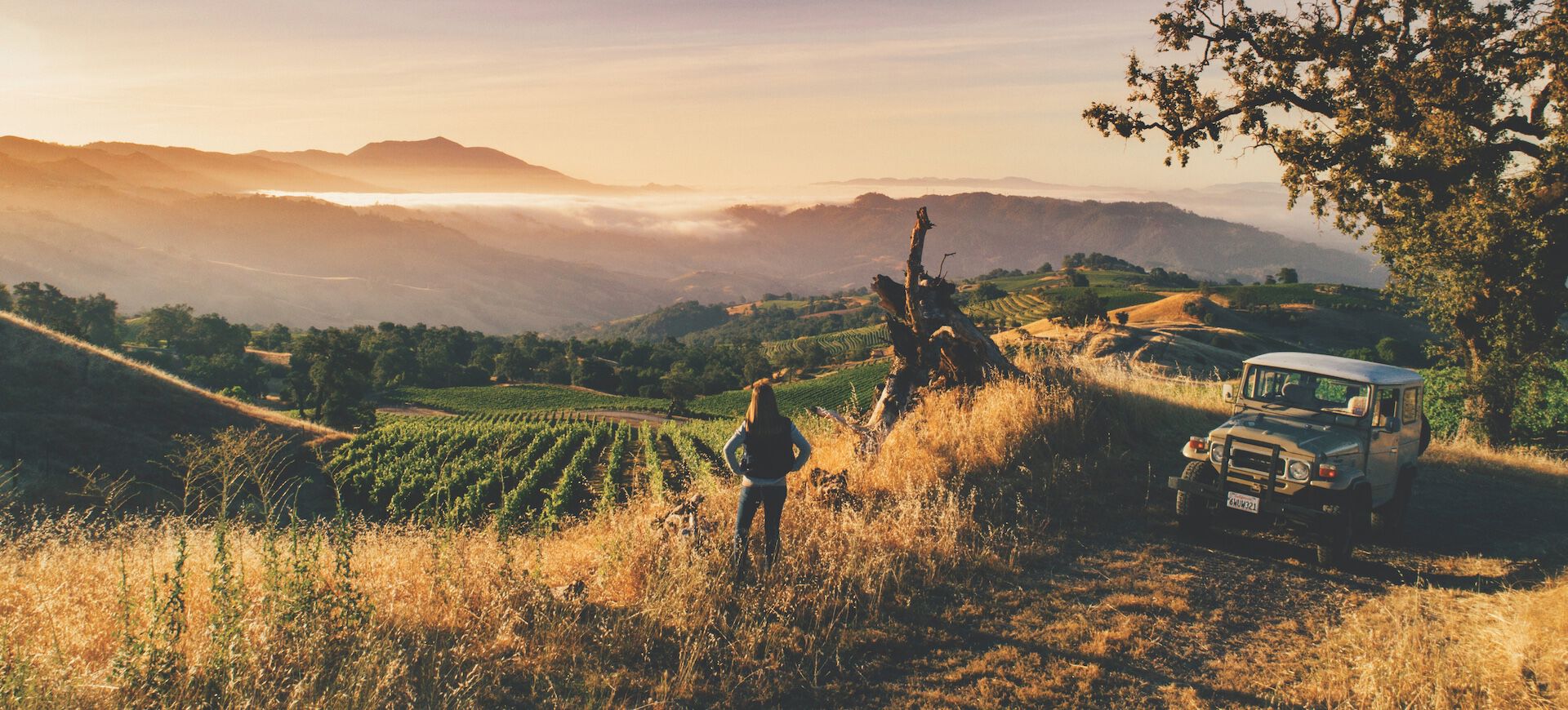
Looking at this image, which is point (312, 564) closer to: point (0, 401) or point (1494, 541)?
point (1494, 541)

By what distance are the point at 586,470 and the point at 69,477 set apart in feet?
81.1

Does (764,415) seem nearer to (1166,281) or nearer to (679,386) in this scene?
(679,386)

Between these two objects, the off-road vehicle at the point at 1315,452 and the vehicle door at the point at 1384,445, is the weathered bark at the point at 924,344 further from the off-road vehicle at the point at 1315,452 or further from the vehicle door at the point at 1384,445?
the vehicle door at the point at 1384,445

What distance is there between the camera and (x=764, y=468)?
6.38 meters

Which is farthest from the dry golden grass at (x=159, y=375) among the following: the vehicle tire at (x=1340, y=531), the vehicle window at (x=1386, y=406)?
the vehicle window at (x=1386, y=406)

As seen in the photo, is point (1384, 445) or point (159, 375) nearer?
point (1384, 445)

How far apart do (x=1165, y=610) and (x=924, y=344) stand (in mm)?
6229

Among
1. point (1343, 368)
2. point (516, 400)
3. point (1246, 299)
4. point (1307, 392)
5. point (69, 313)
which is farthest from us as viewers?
point (1246, 299)

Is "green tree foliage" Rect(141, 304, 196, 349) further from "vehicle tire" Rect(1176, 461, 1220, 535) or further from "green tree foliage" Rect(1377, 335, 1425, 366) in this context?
"green tree foliage" Rect(1377, 335, 1425, 366)

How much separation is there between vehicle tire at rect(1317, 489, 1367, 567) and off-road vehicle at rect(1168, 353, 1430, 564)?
1cm

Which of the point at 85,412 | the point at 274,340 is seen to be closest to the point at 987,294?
the point at 274,340

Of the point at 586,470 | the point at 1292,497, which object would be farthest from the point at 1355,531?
the point at 586,470

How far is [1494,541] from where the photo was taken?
853cm

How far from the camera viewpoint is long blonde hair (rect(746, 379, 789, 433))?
21.1ft
